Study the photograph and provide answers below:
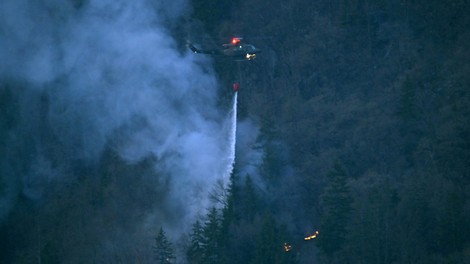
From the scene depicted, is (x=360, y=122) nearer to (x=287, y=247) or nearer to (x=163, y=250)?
(x=287, y=247)

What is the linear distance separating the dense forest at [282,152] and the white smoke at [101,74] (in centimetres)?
15

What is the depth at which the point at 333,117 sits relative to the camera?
151ft

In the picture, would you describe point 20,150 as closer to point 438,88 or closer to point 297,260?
point 297,260

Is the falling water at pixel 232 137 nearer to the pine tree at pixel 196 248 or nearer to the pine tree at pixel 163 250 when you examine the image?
the pine tree at pixel 196 248

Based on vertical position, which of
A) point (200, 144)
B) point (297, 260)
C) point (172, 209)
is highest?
point (200, 144)

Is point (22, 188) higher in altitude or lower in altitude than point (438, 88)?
lower

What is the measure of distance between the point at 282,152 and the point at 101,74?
13.6 meters

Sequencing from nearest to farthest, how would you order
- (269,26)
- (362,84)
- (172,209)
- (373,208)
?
(373,208) → (172,209) → (362,84) → (269,26)

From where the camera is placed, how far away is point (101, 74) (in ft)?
162

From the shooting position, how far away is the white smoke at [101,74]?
4803 centimetres

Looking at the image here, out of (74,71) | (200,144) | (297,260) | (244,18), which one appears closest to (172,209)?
(200,144)

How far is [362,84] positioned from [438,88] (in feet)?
18.4

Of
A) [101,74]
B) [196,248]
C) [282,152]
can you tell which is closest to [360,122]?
[282,152]

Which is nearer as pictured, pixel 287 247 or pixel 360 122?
pixel 287 247
